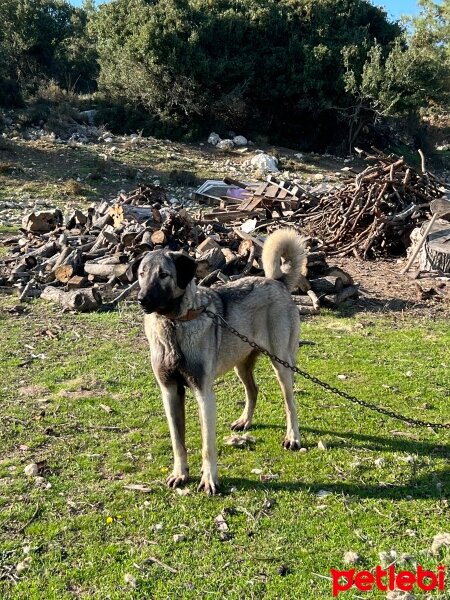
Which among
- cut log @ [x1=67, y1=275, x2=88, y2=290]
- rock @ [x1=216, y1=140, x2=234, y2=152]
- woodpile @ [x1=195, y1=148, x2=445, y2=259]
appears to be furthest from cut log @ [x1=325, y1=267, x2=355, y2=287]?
rock @ [x1=216, y1=140, x2=234, y2=152]

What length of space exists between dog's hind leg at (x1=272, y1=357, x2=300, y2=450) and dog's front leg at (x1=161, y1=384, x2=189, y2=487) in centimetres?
97

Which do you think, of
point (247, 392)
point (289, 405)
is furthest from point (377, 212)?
point (289, 405)

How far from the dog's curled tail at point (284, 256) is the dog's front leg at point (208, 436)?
4.79 feet

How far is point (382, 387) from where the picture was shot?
6457mm

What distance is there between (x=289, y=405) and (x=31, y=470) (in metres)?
2.26

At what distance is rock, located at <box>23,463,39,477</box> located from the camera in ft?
15.3

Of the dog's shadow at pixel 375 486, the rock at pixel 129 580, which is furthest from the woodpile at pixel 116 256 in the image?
the rock at pixel 129 580

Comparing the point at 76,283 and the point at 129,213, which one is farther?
the point at 129,213

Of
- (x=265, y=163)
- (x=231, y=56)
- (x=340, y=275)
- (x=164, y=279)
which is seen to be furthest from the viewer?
(x=231, y=56)

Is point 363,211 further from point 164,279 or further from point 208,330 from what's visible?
point 164,279

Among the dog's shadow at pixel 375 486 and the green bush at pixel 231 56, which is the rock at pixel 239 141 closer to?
the green bush at pixel 231 56

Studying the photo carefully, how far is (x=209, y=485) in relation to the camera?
4.39 m

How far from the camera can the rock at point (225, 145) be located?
1161 inches

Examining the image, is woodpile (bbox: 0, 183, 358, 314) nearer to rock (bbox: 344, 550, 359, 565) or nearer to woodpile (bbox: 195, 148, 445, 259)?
woodpile (bbox: 195, 148, 445, 259)
